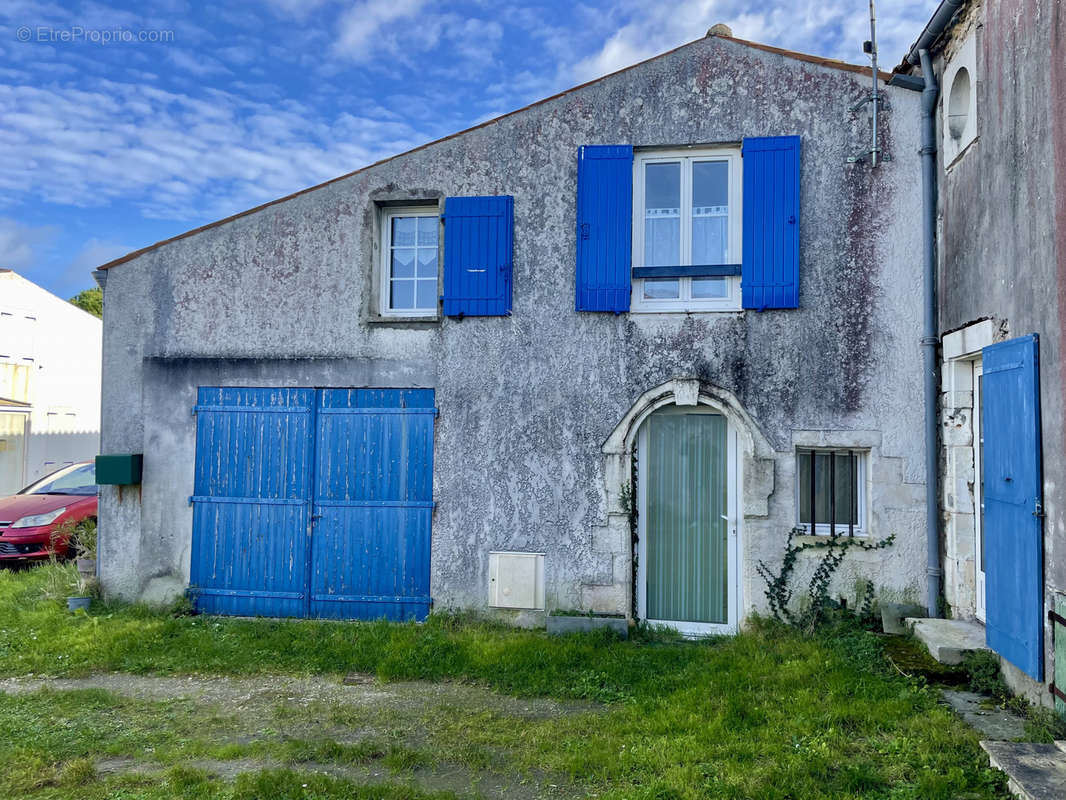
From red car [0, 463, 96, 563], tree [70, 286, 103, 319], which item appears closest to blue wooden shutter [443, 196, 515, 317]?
red car [0, 463, 96, 563]

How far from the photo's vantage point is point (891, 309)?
636 cm

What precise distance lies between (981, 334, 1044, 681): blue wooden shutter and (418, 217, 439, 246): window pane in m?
4.94

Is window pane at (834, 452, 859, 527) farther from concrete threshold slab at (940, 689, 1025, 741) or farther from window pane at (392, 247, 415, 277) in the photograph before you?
window pane at (392, 247, 415, 277)

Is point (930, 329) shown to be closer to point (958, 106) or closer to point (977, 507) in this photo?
point (977, 507)

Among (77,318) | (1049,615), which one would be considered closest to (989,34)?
(1049,615)

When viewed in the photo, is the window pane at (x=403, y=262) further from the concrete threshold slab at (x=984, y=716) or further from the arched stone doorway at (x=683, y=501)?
the concrete threshold slab at (x=984, y=716)

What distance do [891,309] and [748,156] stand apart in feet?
6.20

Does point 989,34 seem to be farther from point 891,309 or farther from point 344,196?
point 344,196

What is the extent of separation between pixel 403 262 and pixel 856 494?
4.90 m

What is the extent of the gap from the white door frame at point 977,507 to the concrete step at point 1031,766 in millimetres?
1942

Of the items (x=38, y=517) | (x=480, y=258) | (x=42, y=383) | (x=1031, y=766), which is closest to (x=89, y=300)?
(x=42, y=383)

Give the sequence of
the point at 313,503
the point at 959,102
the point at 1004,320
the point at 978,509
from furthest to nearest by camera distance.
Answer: the point at 313,503 < the point at 959,102 < the point at 978,509 < the point at 1004,320

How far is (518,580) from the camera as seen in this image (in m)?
6.71

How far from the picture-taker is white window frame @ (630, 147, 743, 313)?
21.9ft
